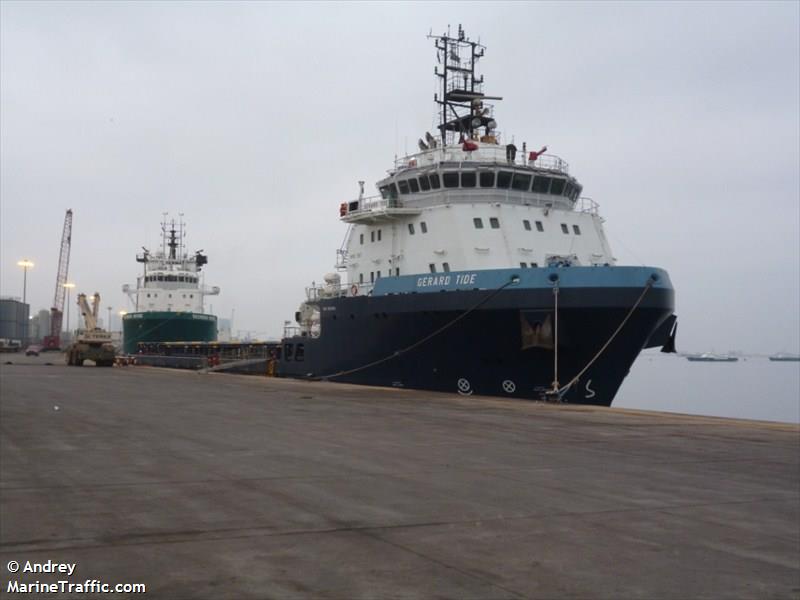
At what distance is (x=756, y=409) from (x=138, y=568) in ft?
177

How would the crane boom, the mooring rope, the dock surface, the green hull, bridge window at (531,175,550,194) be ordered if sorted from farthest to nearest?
the green hull → the crane boom → bridge window at (531,175,550,194) → the mooring rope → the dock surface

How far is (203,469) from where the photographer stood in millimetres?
8875

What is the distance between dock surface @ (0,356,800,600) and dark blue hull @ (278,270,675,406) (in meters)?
5.89

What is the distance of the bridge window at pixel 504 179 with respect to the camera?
942 inches

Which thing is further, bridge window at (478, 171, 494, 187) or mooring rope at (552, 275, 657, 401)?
bridge window at (478, 171, 494, 187)

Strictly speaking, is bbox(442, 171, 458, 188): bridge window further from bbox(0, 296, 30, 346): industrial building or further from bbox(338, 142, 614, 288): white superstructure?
bbox(0, 296, 30, 346): industrial building

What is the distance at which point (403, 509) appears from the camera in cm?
684

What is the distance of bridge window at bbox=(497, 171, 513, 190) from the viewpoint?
78.5ft

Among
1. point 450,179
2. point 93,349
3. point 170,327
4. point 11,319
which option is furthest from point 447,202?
point 11,319

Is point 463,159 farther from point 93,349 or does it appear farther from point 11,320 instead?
point 11,320

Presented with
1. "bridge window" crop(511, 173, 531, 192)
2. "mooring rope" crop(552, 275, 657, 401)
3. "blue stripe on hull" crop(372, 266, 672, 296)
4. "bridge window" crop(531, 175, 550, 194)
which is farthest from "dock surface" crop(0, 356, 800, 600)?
"bridge window" crop(531, 175, 550, 194)

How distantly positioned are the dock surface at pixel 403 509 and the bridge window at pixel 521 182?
38.9 feet

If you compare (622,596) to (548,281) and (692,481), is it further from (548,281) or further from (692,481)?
(548,281)

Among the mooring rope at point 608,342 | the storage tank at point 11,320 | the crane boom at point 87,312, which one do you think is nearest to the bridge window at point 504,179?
the mooring rope at point 608,342
